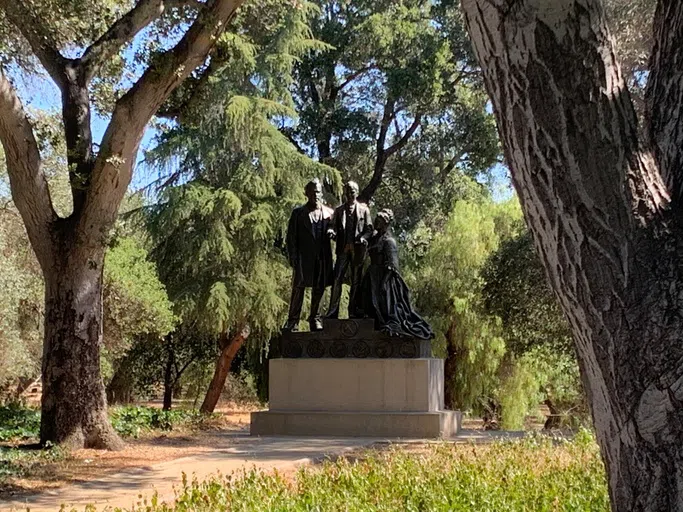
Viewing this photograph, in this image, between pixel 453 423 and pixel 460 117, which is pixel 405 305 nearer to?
pixel 453 423

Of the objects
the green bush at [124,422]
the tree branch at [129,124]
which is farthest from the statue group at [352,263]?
the tree branch at [129,124]

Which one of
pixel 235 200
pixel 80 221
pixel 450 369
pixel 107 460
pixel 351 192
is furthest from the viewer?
pixel 450 369

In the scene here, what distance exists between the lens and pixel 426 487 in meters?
5.66

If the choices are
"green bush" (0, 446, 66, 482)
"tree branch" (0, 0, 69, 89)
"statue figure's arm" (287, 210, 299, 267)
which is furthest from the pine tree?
"green bush" (0, 446, 66, 482)

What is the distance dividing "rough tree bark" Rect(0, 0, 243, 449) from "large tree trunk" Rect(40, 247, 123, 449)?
11 mm

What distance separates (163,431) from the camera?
42.6 ft

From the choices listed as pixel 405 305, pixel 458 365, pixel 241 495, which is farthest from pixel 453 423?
pixel 458 365

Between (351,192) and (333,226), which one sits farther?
(333,226)

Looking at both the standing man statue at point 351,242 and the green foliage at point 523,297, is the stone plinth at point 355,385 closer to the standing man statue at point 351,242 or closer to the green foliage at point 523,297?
the standing man statue at point 351,242

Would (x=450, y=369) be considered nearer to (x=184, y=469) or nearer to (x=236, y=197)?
(x=236, y=197)

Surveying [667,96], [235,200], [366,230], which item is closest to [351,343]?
[366,230]

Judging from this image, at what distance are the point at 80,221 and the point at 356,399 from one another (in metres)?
4.31

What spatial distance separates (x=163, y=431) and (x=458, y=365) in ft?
35.7

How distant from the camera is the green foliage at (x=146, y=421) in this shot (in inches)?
473
